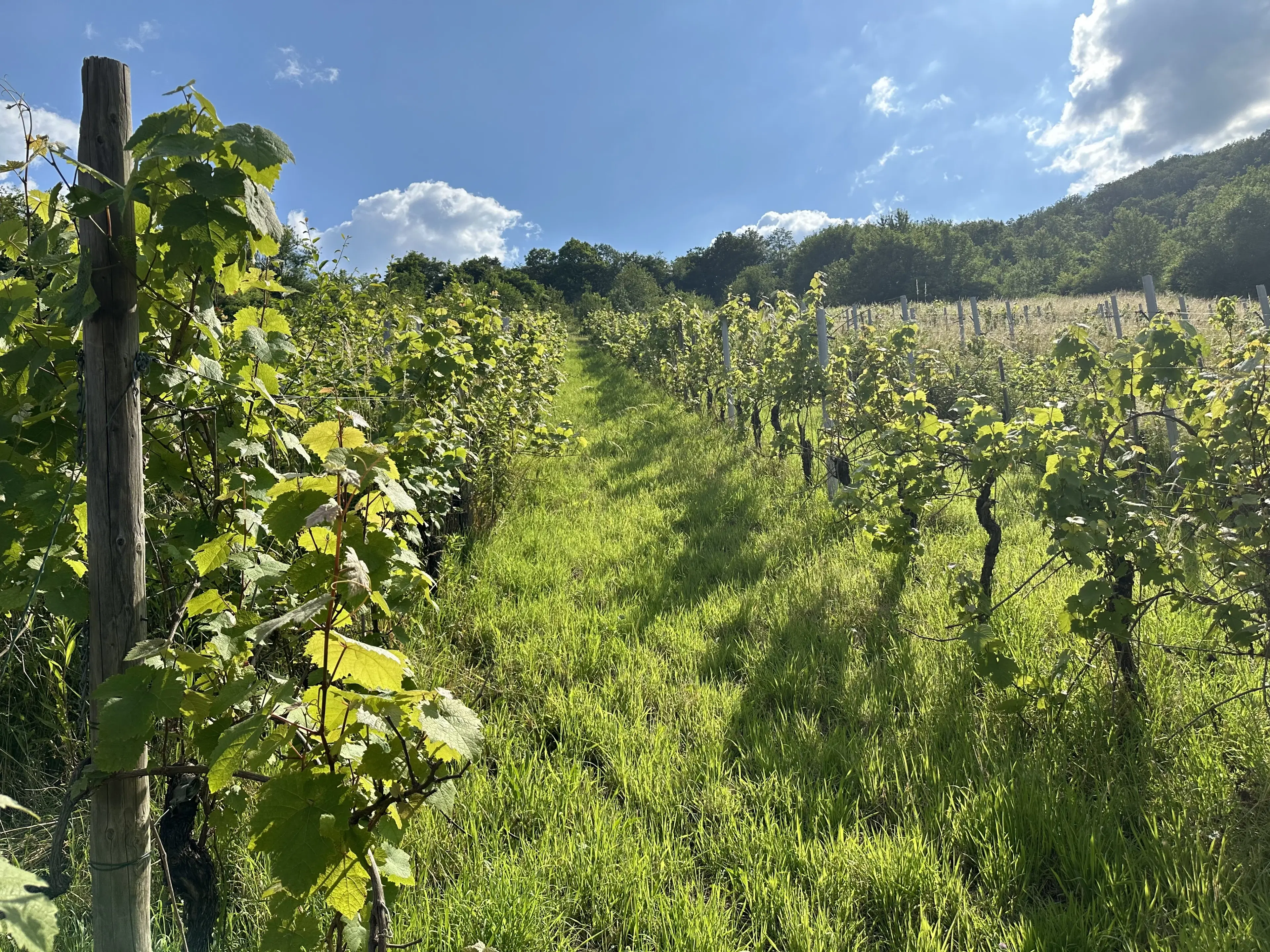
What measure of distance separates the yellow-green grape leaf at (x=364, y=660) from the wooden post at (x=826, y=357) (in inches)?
199

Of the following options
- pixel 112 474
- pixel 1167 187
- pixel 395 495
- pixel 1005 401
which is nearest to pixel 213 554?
pixel 112 474

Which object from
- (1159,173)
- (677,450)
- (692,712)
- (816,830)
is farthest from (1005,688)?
(1159,173)

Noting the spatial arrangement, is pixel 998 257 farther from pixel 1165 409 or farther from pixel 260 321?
pixel 260 321

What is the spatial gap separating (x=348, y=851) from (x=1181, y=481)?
3.70 meters

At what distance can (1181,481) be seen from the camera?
2947mm

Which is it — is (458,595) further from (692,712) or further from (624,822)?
(624,822)

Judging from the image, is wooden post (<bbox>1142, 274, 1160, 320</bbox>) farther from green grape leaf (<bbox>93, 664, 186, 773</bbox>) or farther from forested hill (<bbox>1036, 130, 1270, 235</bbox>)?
forested hill (<bbox>1036, 130, 1270, 235</bbox>)

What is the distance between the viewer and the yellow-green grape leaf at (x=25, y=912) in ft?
1.89

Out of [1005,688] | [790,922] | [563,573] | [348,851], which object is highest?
[348,851]

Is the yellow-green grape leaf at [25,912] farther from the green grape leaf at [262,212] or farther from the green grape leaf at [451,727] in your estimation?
the green grape leaf at [262,212]

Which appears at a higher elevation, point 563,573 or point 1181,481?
point 1181,481

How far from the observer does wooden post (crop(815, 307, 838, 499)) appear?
5.81 m

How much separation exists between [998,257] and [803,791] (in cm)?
6194

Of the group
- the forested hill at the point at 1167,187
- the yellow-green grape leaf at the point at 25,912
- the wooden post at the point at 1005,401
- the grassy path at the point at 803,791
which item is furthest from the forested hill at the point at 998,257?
the yellow-green grape leaf at the point at 25,912
